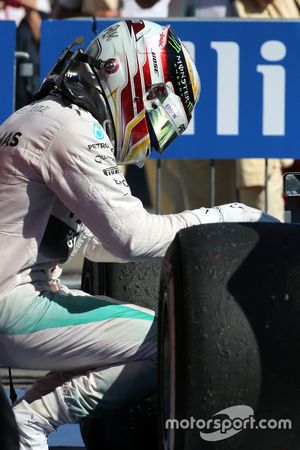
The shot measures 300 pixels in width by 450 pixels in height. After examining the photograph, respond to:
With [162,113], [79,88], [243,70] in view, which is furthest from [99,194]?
[243,70]

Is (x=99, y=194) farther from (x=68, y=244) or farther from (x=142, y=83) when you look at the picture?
(x=142, y=83)

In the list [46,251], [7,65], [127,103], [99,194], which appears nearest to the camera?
[99,194]

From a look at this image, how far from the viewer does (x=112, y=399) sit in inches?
142

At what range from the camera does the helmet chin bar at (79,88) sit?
3.70 m

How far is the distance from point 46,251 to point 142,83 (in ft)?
2.02

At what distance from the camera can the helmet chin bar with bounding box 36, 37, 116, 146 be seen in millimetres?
3697

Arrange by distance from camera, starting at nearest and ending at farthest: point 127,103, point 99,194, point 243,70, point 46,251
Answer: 1. point 99,194
2. point 46,251
3. point 127,103
4. point 243,70

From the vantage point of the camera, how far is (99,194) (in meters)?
3.44

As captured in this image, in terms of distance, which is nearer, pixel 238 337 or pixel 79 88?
pixel 238 337

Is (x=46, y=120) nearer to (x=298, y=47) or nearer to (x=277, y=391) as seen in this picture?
(x=277, y=391)

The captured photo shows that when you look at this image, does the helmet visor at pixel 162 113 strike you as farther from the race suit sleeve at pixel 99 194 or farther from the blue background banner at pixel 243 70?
the blue background banner at pixel 243 70

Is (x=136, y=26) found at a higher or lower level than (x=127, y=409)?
higher

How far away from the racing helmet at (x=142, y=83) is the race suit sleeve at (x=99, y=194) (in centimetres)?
29

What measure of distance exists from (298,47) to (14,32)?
56.3 inches
